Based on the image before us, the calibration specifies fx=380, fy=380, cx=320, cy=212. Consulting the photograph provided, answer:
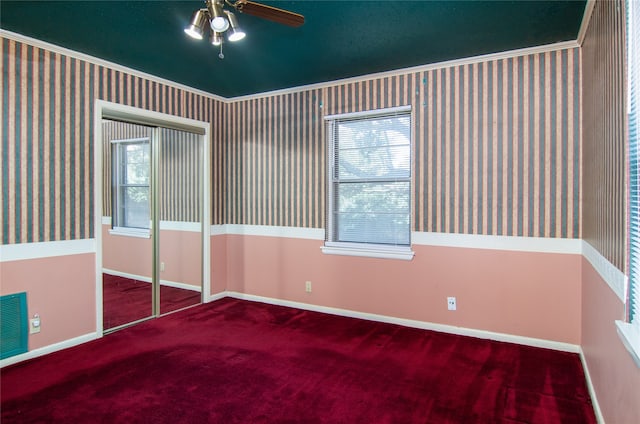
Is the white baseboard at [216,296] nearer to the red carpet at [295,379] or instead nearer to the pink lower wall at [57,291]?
the red carpet at [295,379]

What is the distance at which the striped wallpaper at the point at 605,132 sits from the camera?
173 cm

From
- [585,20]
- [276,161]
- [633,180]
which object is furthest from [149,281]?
[585,20]

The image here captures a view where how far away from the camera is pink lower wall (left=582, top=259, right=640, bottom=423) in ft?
5.07

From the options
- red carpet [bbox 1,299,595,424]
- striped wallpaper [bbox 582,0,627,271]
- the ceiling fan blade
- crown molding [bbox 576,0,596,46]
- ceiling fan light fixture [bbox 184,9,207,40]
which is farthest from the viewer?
crown molding [bbox 576,0,596,46]

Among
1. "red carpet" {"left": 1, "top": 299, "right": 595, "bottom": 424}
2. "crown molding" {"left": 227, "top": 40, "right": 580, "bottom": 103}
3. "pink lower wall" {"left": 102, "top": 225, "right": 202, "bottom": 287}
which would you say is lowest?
"red carpet" {"left": 1, "top": 299, "right": 595, "bottom": 424}

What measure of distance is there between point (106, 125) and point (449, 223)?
11.1 ft

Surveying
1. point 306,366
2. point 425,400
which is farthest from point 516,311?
point 306,366

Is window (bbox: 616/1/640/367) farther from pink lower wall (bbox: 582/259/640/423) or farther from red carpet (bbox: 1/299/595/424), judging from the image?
red carpet (bbox: 1/299/595/424)

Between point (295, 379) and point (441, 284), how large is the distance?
1693 mm

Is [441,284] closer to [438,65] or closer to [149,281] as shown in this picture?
[438,65]

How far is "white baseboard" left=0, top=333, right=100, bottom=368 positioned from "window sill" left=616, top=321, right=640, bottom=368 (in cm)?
382

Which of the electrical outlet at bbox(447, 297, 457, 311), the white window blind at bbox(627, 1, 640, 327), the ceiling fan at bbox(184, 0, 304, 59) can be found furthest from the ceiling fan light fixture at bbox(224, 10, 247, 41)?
the electrical outlet at bbox(447, 297, 457, 311)

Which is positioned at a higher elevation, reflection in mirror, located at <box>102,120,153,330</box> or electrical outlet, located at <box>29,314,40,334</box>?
reflection in mirror, located at <box>102,120,153,330</box>

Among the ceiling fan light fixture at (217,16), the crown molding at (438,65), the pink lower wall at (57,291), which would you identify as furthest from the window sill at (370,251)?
the ceiling fan light fixture at (217,16)
